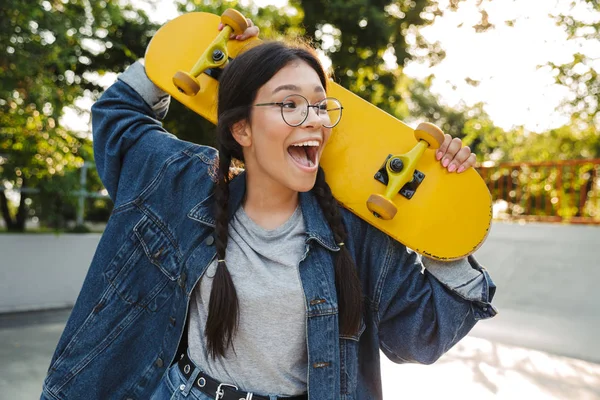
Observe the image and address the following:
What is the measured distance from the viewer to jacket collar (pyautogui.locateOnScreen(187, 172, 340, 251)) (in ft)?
4.83

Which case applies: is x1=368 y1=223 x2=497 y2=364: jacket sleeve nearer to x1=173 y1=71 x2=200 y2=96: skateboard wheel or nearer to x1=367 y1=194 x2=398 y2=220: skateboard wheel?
x1=367 y1=194 x2=398 y2=220: skateboard wheel

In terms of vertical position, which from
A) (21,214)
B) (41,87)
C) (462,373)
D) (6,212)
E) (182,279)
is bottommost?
(6,212)

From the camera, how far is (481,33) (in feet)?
14.0

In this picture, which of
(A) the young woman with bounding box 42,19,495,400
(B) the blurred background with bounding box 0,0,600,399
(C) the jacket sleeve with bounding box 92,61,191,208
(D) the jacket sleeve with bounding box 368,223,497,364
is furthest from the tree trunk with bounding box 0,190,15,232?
(D) the jacket sleeve with bounding box 368,223,497,364

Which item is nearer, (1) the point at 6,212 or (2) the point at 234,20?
(2) the point at 234,20

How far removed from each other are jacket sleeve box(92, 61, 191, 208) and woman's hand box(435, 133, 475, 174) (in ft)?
2.44

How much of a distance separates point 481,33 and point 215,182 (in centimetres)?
334

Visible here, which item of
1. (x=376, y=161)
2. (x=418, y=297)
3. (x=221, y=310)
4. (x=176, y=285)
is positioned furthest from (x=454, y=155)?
(x=176, y=285)

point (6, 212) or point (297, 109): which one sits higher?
point (297, 109)

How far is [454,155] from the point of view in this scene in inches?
59.4

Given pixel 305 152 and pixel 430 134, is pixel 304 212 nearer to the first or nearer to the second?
pixel 305 152

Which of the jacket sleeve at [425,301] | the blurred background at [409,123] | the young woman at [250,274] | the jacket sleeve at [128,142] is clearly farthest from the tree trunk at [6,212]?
the jacket sleeve at [425,301]

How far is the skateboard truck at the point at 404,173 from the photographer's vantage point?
1421mm

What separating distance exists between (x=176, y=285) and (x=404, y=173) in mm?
703
